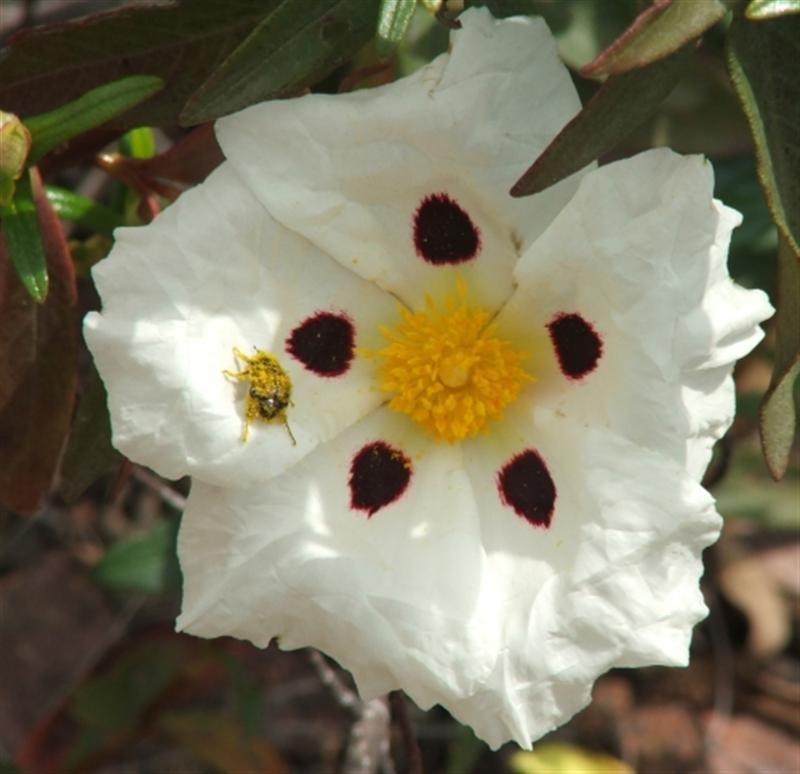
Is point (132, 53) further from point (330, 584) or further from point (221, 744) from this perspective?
point (221, 744)

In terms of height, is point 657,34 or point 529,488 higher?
point 657,34

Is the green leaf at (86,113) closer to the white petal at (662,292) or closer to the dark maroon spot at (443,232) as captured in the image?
the dark maroon spot at (443,232)

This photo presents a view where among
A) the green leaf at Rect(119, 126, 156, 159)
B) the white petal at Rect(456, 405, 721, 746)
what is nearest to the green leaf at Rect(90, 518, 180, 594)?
the green leaf at Rect(119, 126, 156, 159)

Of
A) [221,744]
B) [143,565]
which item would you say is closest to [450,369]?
[143,565]

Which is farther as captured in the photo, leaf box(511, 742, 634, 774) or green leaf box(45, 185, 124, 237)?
leaf box(511, 742, 634, 774)

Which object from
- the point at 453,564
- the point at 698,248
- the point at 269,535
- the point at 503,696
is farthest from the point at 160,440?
the point at 698,248

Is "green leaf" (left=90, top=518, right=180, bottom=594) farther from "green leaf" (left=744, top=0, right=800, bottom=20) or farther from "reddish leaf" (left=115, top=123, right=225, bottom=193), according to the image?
"green leaf" (left=744, top=0, right=800, bottom=20)

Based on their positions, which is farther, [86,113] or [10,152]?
[86,113]
